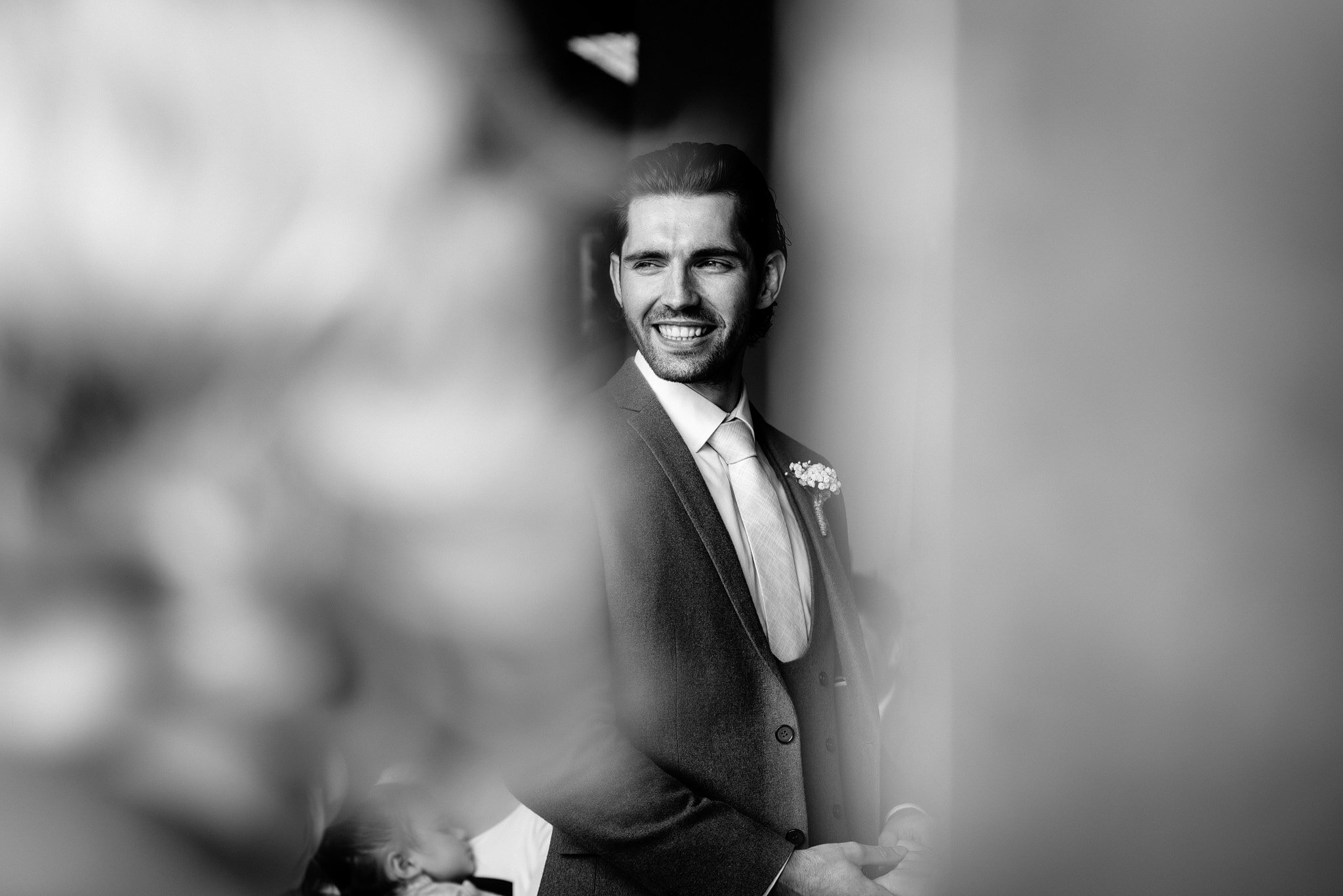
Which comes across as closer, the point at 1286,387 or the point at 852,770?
the point at 852,770

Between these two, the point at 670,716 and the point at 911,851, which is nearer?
the point at 670,716

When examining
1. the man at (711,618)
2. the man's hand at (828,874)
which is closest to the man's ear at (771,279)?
the man at (711,618)

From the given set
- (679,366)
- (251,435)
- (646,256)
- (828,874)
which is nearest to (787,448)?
(679,366)

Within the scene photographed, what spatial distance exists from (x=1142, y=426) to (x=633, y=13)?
804 millimetres

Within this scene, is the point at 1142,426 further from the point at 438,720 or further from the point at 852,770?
the point at 438,720

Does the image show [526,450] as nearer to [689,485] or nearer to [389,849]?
[689,485]

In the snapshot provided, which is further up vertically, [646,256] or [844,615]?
[646,256]

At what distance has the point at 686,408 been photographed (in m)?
1.20

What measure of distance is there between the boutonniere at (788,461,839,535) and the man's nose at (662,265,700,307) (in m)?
0.22

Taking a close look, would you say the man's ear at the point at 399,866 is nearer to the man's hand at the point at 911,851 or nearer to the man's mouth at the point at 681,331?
the man's hand at the point at 911,851

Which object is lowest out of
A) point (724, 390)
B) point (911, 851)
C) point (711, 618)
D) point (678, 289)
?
point (911, 851)

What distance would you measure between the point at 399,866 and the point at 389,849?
0.02 m

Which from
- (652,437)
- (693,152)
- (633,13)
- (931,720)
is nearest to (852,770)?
(931,720)

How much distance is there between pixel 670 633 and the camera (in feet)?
3.79
